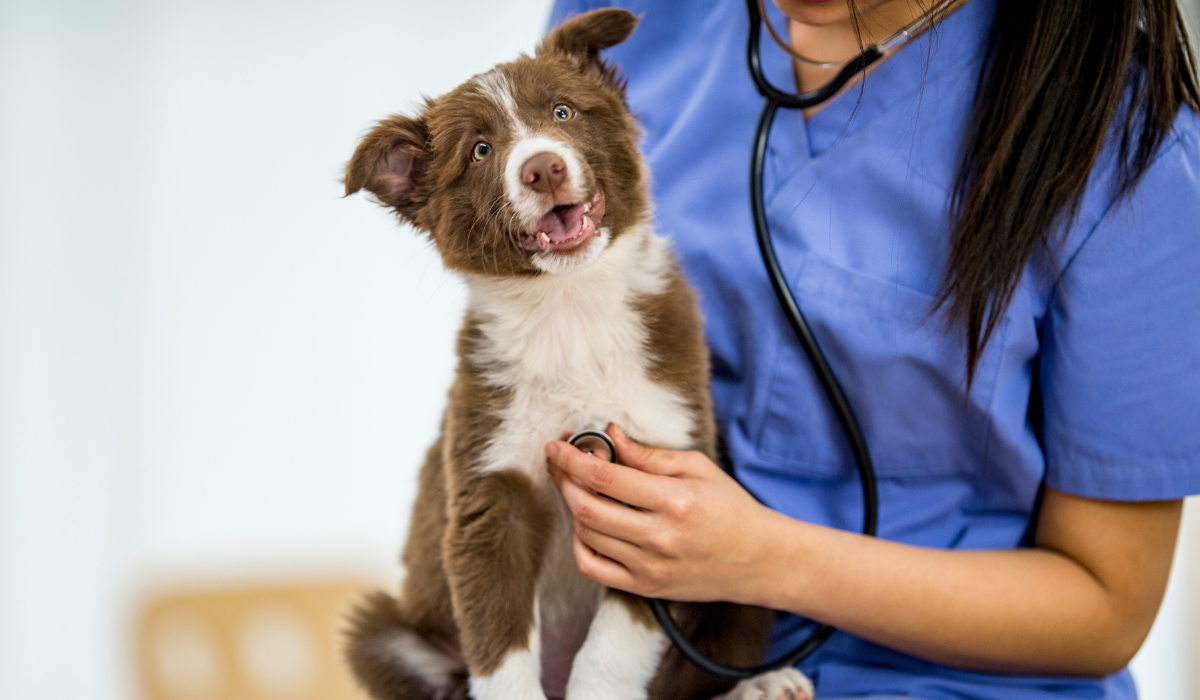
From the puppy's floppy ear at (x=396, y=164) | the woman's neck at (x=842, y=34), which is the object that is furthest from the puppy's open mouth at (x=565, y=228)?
the woman's neck at (x=842, y=34)

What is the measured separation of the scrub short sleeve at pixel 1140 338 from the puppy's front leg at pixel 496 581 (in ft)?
2.69

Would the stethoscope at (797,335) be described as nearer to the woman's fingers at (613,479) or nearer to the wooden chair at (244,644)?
the woman's fingers at (613,479)

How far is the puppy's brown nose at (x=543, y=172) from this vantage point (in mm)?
1111

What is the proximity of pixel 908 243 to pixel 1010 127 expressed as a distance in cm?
21

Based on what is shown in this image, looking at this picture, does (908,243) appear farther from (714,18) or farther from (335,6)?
(335,6)

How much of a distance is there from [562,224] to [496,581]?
511 millimetres

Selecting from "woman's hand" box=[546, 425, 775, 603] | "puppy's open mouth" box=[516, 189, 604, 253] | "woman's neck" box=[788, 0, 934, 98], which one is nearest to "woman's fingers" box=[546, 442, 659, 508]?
"woman's hand" box=[546, 425, 775, 603]

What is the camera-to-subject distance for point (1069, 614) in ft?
4.42

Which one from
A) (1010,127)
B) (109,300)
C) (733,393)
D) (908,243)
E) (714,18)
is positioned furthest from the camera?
(109,300)

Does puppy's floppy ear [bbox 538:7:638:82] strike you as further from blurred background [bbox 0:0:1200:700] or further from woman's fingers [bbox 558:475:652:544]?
blurred background [bbox 0:0:1200:700]

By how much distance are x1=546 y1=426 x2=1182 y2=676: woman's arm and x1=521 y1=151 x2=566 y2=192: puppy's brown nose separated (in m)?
0.37

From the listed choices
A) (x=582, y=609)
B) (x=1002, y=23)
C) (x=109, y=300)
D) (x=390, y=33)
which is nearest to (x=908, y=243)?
(x=1002, y=23)

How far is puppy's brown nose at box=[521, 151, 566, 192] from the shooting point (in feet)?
3.65

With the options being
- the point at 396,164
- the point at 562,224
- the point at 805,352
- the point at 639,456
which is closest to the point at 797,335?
the point at 805,352
